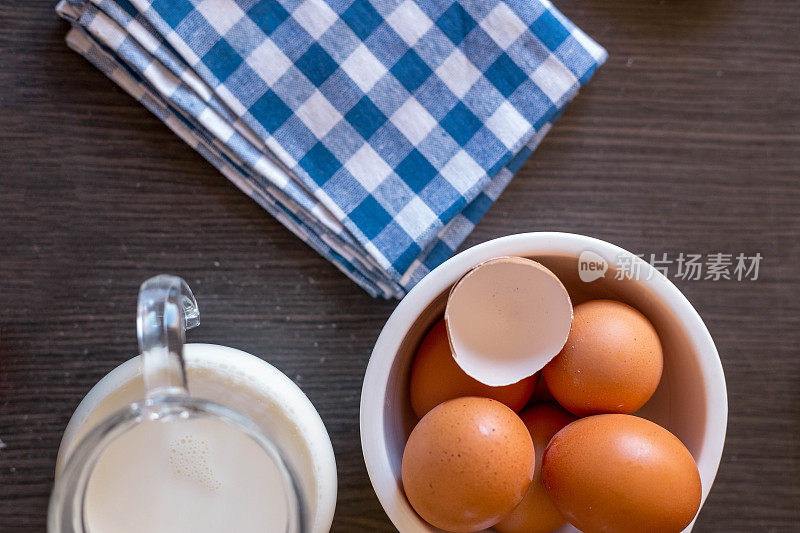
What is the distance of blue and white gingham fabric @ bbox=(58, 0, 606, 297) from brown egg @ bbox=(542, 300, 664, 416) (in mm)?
166

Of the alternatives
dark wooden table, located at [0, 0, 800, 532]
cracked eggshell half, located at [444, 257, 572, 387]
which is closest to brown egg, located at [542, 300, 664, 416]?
cracked eggshell half, located at [444, 257, 572, 387]

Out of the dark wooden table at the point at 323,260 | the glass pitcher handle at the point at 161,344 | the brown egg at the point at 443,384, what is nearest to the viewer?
the glass pitcher handle at the point at 161,344

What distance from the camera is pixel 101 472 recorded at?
45cm

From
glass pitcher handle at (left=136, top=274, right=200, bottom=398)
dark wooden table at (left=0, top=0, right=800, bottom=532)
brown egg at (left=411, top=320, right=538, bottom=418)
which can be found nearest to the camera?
glass pitcher handle at (left=136, top=274, right=200, bottom=398)

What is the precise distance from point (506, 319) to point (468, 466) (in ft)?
0.41

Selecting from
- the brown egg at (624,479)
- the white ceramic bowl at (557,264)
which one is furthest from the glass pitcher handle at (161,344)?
the brown egg at (624,479)

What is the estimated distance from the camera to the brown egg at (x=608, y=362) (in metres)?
0.51

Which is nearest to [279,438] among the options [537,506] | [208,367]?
[208,367]

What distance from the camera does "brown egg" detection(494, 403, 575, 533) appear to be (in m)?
0.54

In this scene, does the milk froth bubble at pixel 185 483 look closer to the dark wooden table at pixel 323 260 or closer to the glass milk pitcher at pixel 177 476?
the glass milk pitcher at pixel 177 476

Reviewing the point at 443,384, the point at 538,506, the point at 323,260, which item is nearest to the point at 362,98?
the point at 323,260

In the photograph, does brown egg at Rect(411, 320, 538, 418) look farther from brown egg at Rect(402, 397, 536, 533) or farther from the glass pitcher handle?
the glass pitcher handle

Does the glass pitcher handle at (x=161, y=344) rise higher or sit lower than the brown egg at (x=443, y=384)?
higher

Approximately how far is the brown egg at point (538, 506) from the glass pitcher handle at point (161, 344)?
0.27m
